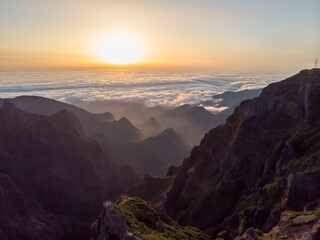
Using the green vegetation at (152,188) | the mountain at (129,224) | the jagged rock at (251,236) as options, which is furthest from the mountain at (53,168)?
the jagged rock at (251,236)

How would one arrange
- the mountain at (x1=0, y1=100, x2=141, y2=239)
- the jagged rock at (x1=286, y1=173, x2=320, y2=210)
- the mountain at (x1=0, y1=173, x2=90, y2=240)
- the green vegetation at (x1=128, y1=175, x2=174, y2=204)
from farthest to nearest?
1. the mountain at (x1=0, y1=100, x2=141, y2=239)
2. the green vegetation at (x1=128, y1=175, x2=174, y2=204)
3. the mountain at (x1=0, y1=173, x2=90, y2=240)
4. the jagged rock at (x1=286, y1=173, x2=320, y2=210)

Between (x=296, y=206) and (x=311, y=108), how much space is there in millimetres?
32325

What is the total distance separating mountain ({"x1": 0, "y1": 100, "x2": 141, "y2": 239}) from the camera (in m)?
105

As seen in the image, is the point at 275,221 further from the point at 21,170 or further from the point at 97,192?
the point at 21,170

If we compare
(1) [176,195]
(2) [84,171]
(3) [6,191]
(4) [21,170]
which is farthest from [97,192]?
(1) [176,195]

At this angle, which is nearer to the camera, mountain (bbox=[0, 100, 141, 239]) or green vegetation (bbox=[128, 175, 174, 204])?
green vegetation (bbox=[128, 175, 174, 204])

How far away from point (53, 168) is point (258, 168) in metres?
91.4

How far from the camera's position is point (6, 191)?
80.4 metres

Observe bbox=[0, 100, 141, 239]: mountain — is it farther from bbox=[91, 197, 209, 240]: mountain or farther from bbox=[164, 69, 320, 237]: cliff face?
bbox=[91, 197, 209, 240]: mountain

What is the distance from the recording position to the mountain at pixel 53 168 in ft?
344

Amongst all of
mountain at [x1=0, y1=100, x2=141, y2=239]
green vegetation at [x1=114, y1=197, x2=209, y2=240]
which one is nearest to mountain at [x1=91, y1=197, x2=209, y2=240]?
green vegetation at [x1=114, y1=197, x2=209, y2=240]

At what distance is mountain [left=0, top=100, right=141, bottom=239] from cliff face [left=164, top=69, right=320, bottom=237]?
5164cm

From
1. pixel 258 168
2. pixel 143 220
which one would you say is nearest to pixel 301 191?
pixel 258 168

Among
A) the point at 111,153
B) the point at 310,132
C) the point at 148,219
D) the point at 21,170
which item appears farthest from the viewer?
the point at 111,153
